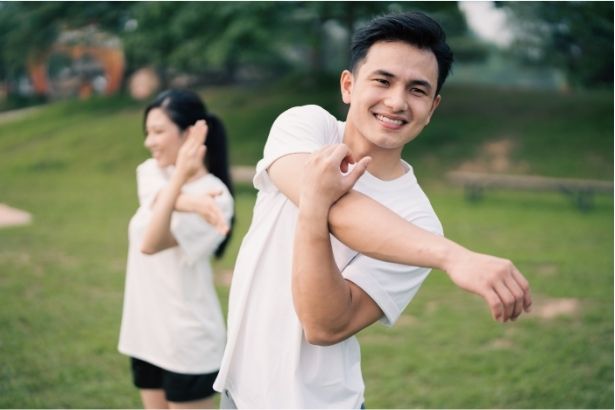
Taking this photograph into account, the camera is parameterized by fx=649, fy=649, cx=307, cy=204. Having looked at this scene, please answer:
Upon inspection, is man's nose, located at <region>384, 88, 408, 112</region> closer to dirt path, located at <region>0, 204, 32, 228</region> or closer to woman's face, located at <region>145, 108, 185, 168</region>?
woman's face, located at <region>145, 108, 185, 168</region>

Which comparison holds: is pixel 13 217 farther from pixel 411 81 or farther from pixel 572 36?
pixel 572 36

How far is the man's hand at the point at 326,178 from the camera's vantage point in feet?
4.02

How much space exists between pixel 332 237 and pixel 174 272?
1.18 m

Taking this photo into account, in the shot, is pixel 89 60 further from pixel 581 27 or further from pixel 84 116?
pixel 581 27

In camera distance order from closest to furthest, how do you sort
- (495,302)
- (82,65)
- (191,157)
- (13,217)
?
1. (495,302)
2. (191,157)
3. (13,217)
4. (82,65)

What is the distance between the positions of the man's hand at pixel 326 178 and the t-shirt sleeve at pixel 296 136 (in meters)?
0.20

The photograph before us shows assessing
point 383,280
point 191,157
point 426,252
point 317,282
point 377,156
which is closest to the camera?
point 426,252

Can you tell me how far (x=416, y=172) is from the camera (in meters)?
14.1

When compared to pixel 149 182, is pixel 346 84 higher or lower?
higher

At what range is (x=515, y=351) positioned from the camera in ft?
15.3

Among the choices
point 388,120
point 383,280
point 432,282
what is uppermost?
point 388,120

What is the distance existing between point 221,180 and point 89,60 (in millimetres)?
41004

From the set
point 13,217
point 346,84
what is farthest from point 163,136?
point 13,217

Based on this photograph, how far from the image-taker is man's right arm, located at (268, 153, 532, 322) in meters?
1.05
